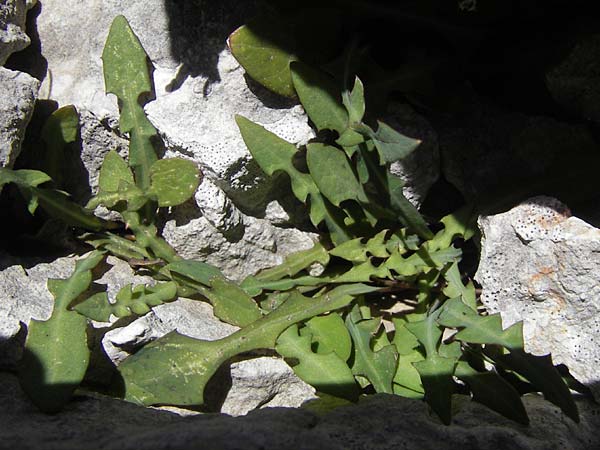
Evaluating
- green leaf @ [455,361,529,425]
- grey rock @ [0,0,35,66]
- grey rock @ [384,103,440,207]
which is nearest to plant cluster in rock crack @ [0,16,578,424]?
green leaf @ [455,361,529,425]

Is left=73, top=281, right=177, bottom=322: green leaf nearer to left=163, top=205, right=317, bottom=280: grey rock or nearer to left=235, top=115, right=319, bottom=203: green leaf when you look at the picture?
left=163, top=205, right=317, bottom=280: grey rock

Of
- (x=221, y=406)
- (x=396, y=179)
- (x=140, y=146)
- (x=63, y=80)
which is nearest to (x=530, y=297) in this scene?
(x=396, y=179)

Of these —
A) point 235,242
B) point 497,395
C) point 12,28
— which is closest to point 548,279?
point 497,395

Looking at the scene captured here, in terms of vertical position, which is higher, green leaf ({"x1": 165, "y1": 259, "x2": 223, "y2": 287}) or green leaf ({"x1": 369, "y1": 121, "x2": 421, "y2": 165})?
green leaf ({"x1": 369, "y1": 121, "x2": 421, "y2": 165})

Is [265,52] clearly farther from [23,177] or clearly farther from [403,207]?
[23,177]

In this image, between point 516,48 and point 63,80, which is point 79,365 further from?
point 516,48
